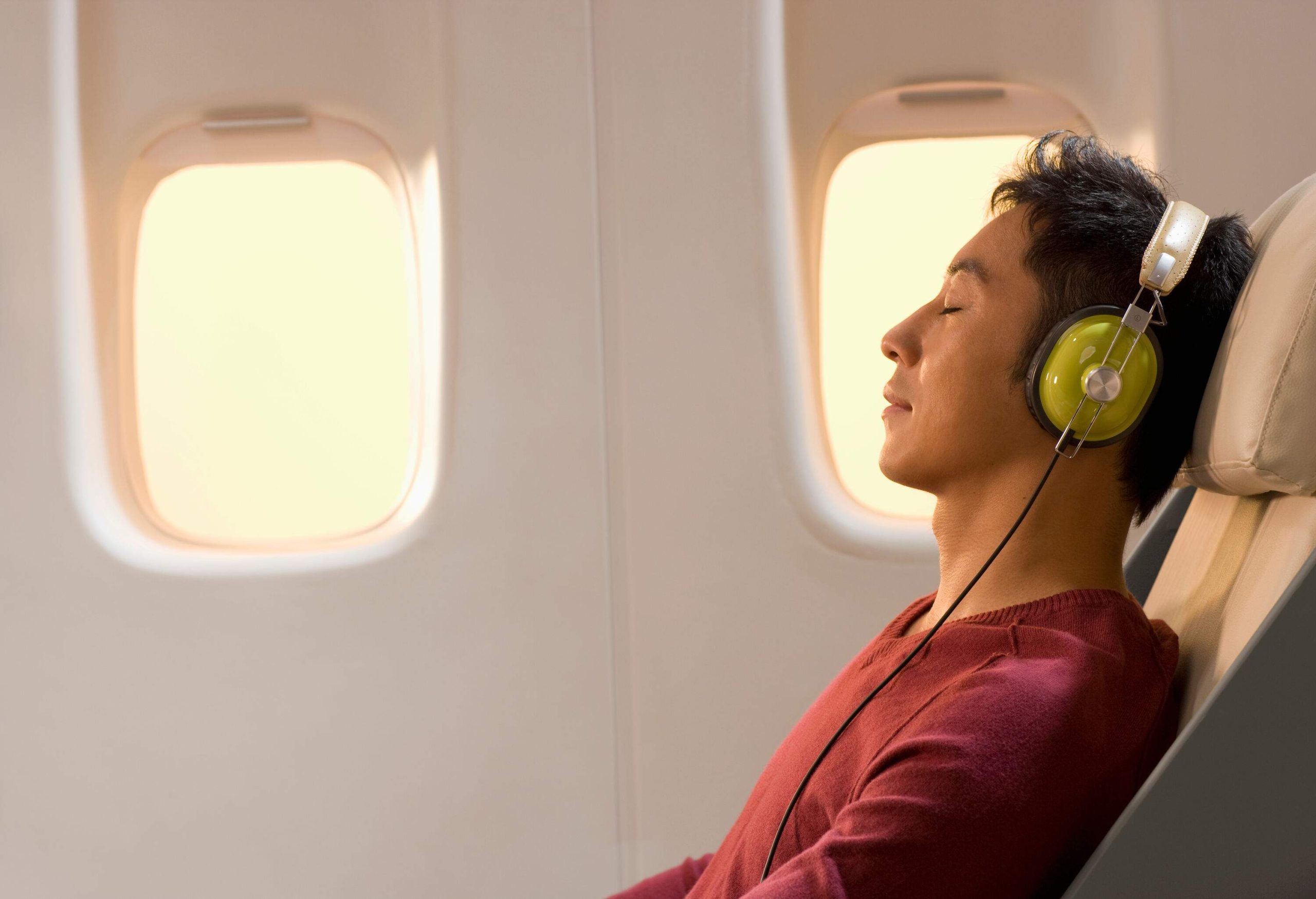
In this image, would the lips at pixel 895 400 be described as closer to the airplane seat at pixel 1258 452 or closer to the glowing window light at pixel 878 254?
the airplane seat at pixel 1258 452

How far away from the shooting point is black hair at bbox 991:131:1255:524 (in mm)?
882

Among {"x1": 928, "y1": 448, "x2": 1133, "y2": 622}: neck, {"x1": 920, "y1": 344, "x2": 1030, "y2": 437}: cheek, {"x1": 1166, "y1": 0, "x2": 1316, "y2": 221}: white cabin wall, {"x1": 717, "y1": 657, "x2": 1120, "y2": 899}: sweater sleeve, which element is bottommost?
{"x1": 717, "y1": 657, "x2": 1120, "y2": 899}: sweater sleeve

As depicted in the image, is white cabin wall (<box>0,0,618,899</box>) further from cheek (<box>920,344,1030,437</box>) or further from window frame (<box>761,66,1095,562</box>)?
cheek (<box>920,344,1030,437</box>)

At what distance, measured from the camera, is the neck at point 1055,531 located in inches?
35.1

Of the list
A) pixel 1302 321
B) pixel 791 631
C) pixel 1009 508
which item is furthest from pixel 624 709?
pixel 1302 321

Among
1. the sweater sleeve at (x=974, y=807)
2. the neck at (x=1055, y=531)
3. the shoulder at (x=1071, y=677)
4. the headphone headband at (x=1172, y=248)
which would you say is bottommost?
the sweater sleeve at (x=974, y=807)

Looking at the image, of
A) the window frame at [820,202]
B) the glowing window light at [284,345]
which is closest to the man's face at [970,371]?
the window frame at [820,202]

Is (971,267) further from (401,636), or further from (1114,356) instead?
(401,636)

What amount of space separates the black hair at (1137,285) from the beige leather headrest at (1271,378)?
1.5 inches

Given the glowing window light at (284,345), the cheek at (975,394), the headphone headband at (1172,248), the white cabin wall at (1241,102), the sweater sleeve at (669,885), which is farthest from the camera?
the glowing window light at (284,345)

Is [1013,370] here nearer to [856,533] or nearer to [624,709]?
[856,533]

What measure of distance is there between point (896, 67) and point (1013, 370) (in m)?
1.20


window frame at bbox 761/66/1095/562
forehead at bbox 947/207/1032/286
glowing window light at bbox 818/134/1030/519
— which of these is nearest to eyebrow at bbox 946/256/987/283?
forehead at bbox 947/207/1032/286

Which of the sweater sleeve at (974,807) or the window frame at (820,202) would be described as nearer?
the sweater sleeve at (974,807)
